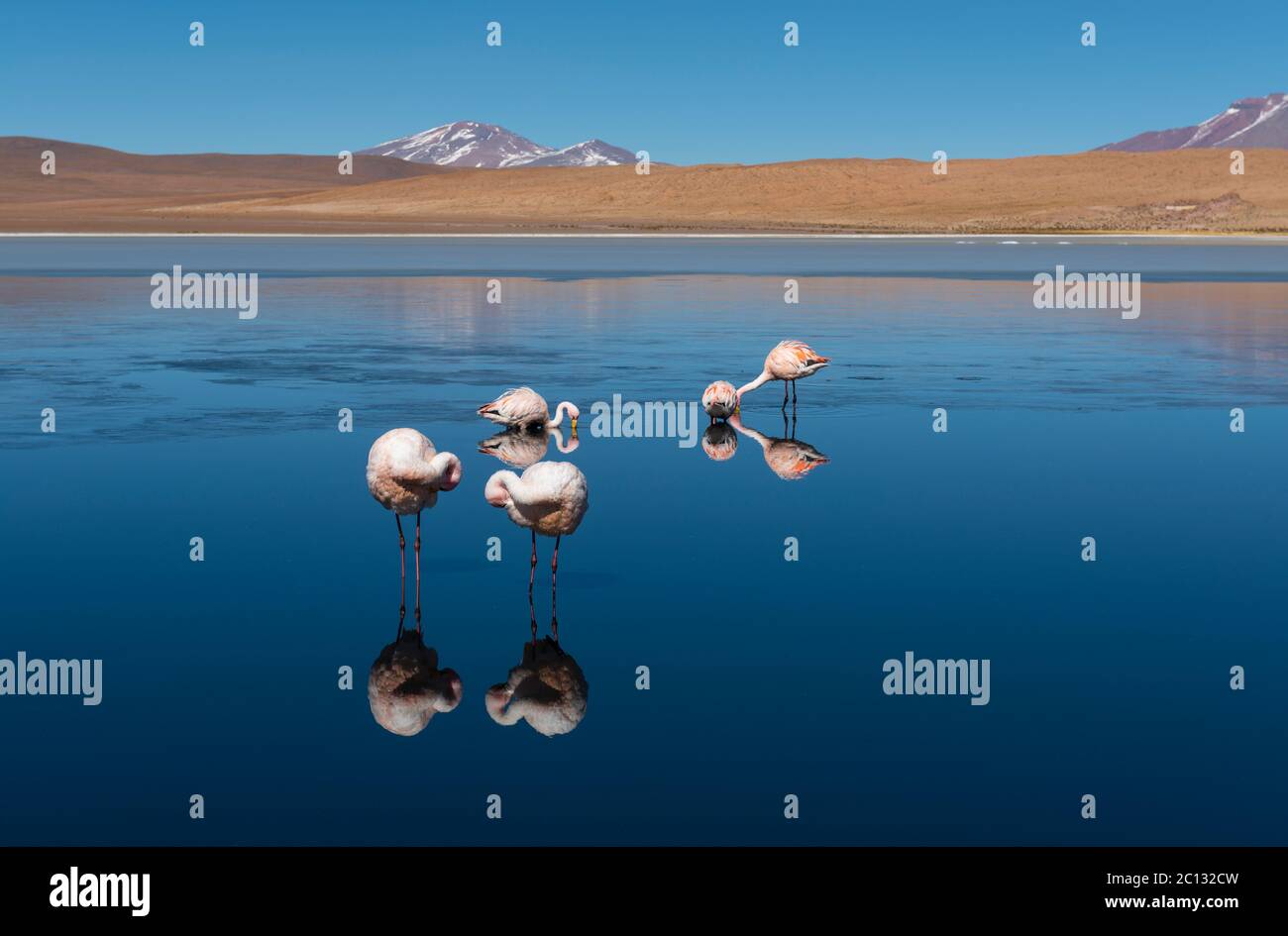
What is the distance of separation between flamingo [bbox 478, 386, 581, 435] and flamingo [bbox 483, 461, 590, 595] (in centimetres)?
633

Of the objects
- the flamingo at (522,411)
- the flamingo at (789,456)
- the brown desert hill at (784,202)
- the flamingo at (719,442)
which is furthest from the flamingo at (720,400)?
the brown desert hill at (784,202)

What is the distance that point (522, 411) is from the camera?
1606 centimetres

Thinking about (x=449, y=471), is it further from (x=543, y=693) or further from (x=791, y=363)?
(x=791, y=363)

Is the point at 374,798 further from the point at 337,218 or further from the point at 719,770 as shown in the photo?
the point at 337,218

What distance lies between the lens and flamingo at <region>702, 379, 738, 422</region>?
1700 centimetres

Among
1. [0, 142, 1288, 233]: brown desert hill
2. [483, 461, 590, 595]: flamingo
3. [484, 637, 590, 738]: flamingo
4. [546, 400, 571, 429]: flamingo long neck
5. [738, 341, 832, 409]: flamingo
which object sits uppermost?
[0, 142, 1288, 233]: brown desert hill

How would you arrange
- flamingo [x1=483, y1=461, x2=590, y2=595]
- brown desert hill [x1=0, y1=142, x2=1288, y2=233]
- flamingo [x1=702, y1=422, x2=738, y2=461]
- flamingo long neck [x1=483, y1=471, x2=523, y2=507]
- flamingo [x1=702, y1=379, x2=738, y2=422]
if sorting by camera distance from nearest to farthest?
flamingo [x1=483, y1=461, x2=590, y2=595] < flamingo long neck [x1=483, y1=471, x2=523, y2=507] < flamingo [x1=702, y1=422, x2=738, y2=461] < flamingo [x1=702, y1=379, x2=738, y2=422] < brown desert hill [x1=0, y1=142, x2=1288, y2=233]

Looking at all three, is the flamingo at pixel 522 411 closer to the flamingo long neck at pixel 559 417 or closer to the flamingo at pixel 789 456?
the flamingo long neck at pixel 559 417

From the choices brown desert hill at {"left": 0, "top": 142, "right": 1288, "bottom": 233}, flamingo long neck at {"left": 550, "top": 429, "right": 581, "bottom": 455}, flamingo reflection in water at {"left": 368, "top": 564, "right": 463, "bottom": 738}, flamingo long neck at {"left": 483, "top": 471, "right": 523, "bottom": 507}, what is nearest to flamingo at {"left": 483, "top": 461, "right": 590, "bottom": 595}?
flamingo long neck at {"left": 483, "top": 471, "right": 523, "bottom": 507}

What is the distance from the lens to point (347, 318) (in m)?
29.6

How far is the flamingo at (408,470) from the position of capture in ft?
31.9

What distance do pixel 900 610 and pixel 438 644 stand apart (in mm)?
2771

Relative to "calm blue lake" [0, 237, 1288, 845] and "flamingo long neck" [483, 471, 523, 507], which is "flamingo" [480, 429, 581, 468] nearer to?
"calm blue lake" [0, 237, 1288, 845]
